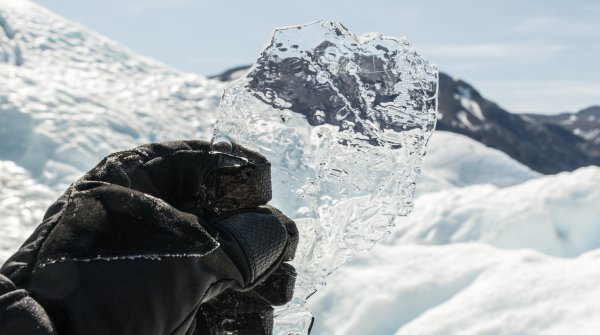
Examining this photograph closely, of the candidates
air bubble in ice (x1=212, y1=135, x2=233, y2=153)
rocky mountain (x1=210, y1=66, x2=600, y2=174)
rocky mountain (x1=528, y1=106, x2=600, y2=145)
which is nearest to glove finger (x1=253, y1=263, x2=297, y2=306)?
air bubble in ice (x1=212, y1=135, x2=233, y2=153)

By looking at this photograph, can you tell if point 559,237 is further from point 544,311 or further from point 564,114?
point 564,114

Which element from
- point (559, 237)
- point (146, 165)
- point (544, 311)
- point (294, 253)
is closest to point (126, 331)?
point (146, 165)

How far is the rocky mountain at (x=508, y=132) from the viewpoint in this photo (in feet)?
95.2

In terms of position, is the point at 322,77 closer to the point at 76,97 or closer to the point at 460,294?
the point at 460,294

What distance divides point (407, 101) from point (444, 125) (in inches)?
1062

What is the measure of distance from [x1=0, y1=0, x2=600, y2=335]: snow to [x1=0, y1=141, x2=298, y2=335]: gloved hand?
195 cm

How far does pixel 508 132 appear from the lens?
31156 mm

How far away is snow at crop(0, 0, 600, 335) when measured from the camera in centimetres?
322

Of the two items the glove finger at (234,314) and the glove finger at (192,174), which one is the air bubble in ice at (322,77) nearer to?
the glove finger at (192,174)

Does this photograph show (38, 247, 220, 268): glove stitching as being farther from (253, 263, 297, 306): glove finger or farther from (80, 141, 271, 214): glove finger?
(253, 263, 297, 306): glove finger

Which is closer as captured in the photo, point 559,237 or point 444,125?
point 559,237

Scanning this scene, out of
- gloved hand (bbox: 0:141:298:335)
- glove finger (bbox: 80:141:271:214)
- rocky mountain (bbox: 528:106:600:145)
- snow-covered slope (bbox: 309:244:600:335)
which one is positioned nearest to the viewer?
gloved hand (bbox: 0:141:298:335)

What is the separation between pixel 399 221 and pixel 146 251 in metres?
5.04

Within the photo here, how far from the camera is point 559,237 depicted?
17.5 feet
